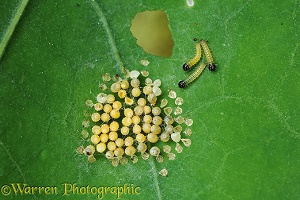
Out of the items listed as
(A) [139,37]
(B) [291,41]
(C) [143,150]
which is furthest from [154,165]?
(B) [291,41]

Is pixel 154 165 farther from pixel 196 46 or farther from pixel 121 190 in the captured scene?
pixel 196 46

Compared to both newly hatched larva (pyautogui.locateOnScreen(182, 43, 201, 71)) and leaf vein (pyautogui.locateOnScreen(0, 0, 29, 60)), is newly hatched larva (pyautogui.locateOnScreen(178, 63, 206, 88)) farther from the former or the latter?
leaf vein (pyautogui.locateOnScreen(0, 0, 29, 60))

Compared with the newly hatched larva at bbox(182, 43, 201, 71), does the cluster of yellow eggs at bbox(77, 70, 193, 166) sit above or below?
below

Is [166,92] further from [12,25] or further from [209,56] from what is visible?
[12,25]

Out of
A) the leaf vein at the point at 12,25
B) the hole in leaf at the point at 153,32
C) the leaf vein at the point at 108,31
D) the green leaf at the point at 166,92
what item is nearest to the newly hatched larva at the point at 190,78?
the green leaf at the point at 166,92

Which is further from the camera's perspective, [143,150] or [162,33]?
[162,33]

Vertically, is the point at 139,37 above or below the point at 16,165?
above

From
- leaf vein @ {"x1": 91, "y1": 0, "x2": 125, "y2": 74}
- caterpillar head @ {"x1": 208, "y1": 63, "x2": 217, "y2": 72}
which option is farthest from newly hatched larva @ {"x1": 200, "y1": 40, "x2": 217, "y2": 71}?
leaf vein @ {"x1": 91, "y1": 0, "x2": 125, "y2": 74}
